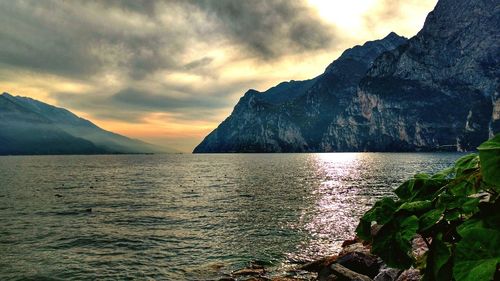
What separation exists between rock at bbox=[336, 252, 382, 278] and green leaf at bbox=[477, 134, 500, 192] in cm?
1934

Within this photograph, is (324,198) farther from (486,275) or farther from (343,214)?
(486,275)

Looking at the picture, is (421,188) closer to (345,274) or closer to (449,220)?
(449,220)

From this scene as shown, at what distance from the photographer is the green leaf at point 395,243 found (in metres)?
3.33

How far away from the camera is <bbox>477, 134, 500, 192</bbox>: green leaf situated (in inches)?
111

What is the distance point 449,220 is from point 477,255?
0.69 meters

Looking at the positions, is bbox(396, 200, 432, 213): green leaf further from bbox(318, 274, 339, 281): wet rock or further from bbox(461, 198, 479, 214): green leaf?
bbox(318, 274, 339, 281): wet rock

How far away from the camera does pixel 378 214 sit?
3.59 meters

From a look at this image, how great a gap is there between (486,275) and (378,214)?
1.16 metres

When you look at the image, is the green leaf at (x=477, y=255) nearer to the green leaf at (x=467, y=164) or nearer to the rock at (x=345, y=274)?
the green leaf at (x=467, y=164)

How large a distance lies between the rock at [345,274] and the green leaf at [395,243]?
16.4 m

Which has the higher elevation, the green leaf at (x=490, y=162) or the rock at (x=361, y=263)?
the green leaf at (x=490, y=162)

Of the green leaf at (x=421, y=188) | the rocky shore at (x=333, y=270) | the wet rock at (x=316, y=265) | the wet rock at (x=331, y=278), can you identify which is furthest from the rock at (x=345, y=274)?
the green leaf at (x=421, y=188)

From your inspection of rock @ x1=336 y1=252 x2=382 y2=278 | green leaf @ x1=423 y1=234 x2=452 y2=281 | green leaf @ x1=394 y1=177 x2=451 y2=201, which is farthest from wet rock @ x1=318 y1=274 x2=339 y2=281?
green leaf @ x1=423 y1=234 x2=452 y2=281

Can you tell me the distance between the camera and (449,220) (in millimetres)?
3348
